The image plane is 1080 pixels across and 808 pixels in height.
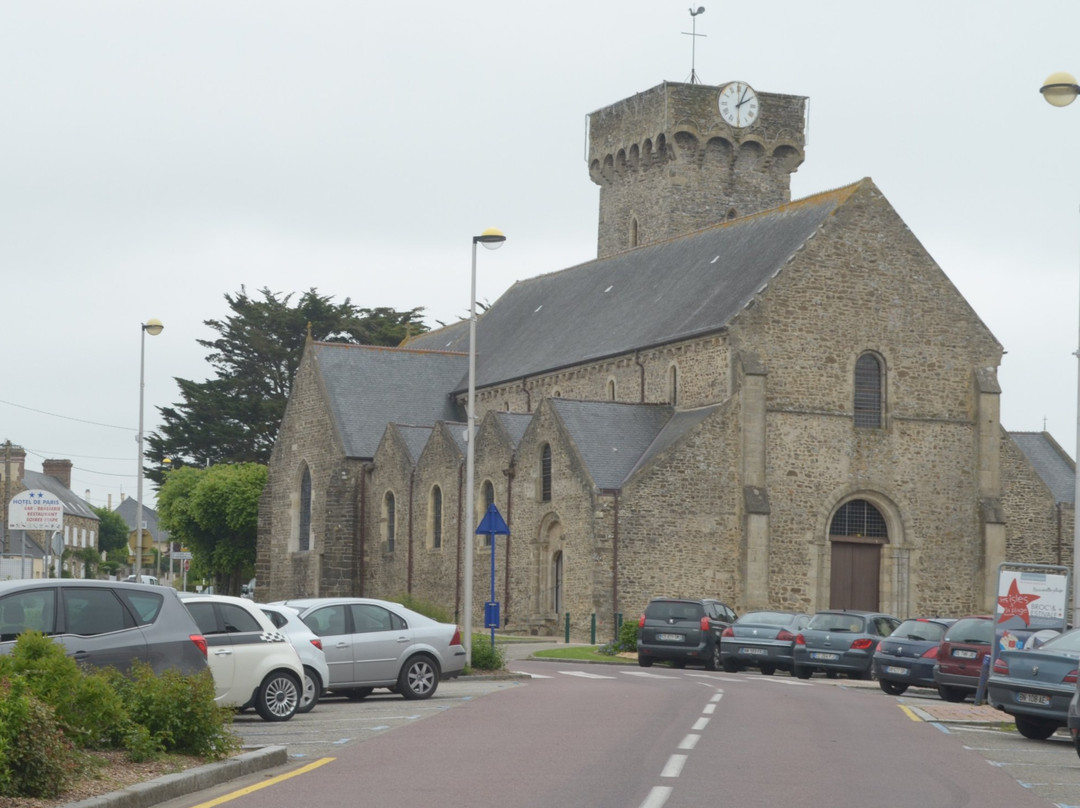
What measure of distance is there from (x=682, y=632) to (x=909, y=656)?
7.64 metres

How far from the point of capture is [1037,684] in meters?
19.1

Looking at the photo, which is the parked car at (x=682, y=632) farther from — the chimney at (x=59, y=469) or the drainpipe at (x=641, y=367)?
the chimney at (x=59, y=469)

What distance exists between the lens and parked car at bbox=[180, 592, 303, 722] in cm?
1830

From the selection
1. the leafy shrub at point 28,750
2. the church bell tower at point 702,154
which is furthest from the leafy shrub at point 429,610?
the church bell tower at point 702,154

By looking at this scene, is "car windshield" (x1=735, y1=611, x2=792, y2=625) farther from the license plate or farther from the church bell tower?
the church bell tower

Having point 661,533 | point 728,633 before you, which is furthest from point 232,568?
point 728,633

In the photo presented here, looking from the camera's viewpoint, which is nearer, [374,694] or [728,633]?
[374,694]

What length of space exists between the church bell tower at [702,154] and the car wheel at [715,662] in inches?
1214

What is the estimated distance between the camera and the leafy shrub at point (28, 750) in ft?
35.1

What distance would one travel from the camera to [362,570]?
58.3 m

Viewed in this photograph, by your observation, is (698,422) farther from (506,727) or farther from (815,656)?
(506,727)

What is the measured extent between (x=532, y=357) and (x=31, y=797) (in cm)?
4582

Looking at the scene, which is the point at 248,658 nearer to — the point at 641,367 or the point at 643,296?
the point at 641,367

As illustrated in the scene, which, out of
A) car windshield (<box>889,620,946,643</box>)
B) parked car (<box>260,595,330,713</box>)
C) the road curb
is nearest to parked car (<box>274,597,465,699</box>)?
parked car (<box>260,595,330,713</box>)
